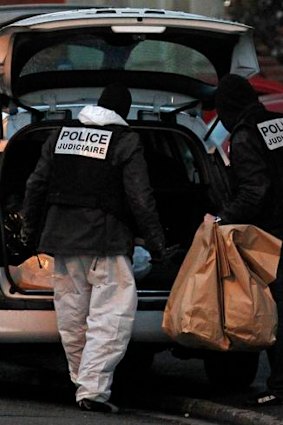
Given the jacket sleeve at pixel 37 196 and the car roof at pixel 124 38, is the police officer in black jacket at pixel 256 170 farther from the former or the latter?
the jacket sleeve at pixel 37 196

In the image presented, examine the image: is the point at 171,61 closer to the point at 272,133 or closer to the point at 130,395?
the point at 272,133

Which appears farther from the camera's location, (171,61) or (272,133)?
(171,61)

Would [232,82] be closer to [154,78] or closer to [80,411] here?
[154,78]

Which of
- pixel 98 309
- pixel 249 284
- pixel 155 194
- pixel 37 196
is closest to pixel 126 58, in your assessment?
pixel 155 194

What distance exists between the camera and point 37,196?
290 inches

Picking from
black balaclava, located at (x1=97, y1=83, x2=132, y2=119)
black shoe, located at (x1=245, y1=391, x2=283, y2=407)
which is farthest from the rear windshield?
black shoe, located at (x1=245, y1=391, x2=283, y2=407)

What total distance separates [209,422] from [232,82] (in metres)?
1.71

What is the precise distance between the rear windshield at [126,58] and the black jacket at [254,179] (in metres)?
1.09

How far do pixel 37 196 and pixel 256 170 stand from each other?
1134mm

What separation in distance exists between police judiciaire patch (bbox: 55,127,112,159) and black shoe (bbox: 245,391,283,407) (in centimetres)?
144

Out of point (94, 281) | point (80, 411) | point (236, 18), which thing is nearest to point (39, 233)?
point (94, 281)

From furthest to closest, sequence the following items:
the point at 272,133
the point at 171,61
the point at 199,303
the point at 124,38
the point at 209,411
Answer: the point at 171,61 → the point at 124,38 → the point at 209,411 → the point at 272,133 → the point at 199,303

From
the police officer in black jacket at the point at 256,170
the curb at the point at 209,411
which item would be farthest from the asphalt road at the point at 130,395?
the police officer in black jacket at the point at 256,170

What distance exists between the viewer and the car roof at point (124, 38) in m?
7.33
